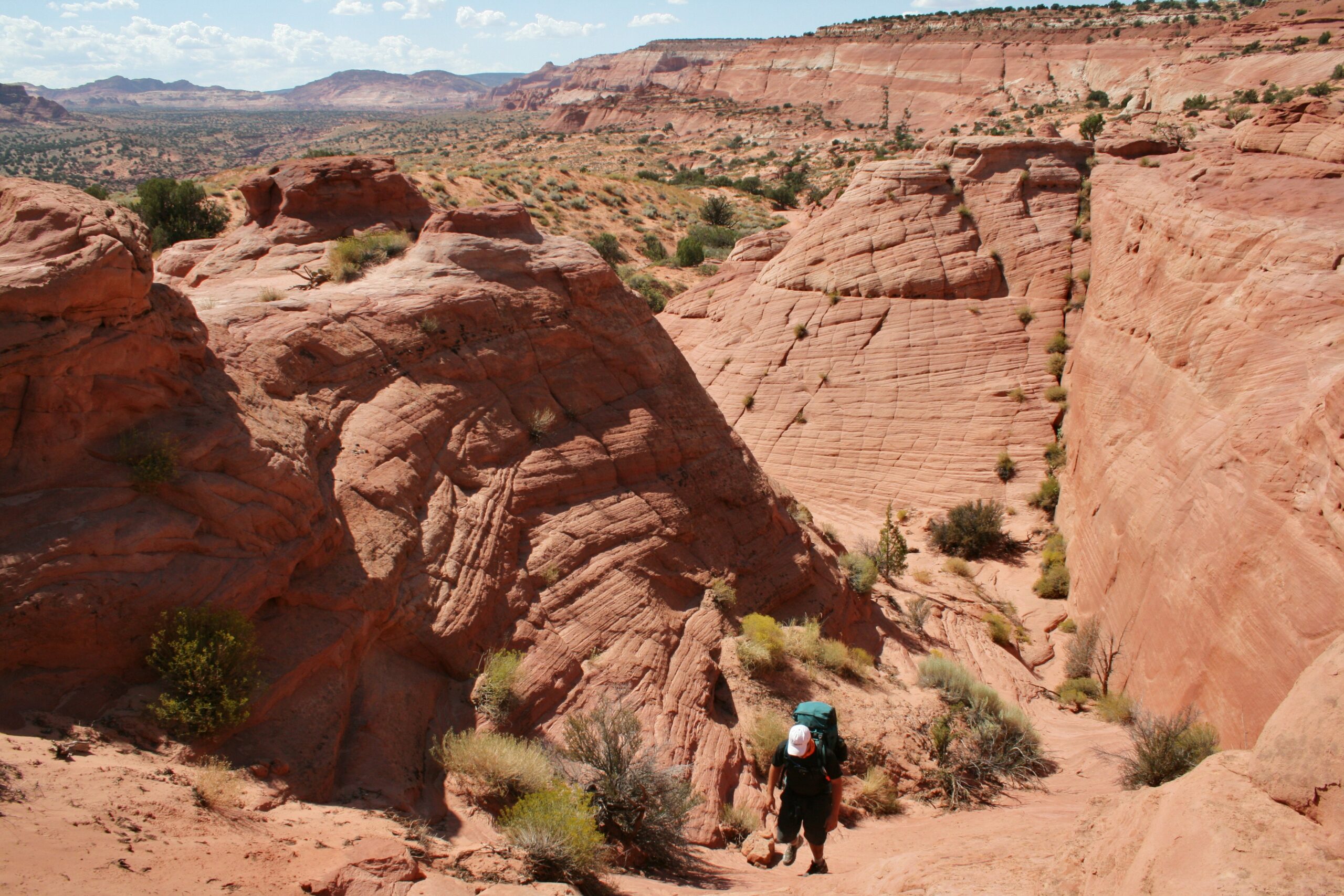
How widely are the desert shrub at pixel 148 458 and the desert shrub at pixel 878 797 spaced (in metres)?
6.99

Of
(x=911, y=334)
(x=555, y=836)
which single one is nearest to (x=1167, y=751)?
(x=555, y=836)

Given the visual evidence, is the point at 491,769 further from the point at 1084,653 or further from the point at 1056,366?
the point at 1056,366

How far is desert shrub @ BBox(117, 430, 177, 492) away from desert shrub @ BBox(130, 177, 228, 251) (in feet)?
80.2

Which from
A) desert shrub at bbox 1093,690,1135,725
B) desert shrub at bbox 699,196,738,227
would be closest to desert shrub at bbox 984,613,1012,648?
desert shrub at bbox 1093,690,1135,725

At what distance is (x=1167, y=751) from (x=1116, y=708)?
3146 mm

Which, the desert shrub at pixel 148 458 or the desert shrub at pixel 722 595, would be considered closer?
the desert shrub at pixel 148 458

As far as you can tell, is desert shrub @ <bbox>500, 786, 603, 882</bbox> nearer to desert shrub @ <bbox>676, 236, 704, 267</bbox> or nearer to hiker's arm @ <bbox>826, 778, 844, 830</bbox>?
hiker's arm @ <bbox>826, 778, 844, 830</bbox>

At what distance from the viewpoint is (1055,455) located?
18.5 metres

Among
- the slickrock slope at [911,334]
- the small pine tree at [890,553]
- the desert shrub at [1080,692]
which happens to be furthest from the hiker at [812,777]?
the slickrock slope at [911,334]

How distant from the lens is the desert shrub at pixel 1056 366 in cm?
2000

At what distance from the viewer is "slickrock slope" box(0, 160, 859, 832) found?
5617 mm

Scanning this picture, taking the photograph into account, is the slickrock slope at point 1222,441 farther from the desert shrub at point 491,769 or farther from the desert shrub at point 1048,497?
the desert shrub at point 491,769

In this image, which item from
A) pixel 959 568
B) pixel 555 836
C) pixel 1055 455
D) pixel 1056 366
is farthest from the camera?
pixel 1056 366

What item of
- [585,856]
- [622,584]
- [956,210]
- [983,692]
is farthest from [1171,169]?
[585,856]
